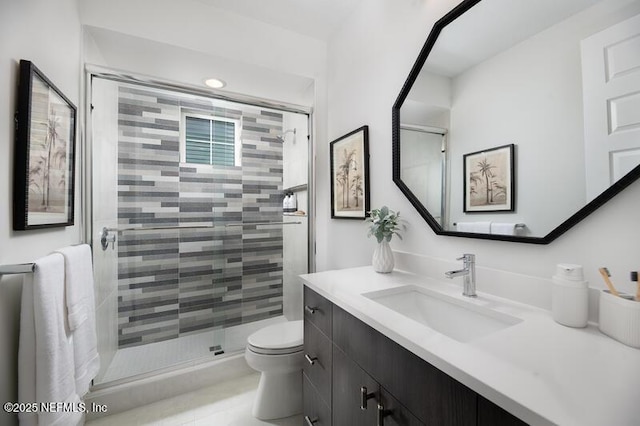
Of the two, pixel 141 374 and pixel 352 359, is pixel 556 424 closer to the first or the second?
pixel 352 359

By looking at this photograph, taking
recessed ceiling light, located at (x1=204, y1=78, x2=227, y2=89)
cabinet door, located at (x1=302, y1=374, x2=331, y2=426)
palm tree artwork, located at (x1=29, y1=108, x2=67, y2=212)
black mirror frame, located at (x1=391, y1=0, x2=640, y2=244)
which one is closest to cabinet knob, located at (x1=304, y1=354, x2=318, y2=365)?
cabinet door, located at (x1=302, y1=374, x2=331, y2=426)

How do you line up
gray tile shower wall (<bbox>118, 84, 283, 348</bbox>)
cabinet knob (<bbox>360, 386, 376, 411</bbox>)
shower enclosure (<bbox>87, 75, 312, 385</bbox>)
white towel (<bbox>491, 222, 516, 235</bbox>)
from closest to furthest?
1. cabinet knob (<bbox>360, 386, 376, 411</bbox>)
2. white towel (<bbox>491, 222, 516, 235</bbox>)
3. shower enclosure (<bbox>87, 75, 312, 385</bbox>)
4. gray tile shower wall (<bbox>118, 84, 283, 348</bbox>)

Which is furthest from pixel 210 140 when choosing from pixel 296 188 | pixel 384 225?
pixel 384 225

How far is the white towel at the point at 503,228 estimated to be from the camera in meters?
0.93

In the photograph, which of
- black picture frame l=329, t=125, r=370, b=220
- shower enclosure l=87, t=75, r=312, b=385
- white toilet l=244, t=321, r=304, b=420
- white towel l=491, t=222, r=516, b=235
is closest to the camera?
white towel l=491, t=222, r=516, b=235

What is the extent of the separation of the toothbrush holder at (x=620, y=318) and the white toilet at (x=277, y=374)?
4.25 ft

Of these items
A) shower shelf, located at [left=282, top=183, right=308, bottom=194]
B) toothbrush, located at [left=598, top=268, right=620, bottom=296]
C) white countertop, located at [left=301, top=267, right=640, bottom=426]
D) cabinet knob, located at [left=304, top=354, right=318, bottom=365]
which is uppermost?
shower shelf, located at [left=282, top=183, right=308, bottom=194]

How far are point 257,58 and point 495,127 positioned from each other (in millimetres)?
1659

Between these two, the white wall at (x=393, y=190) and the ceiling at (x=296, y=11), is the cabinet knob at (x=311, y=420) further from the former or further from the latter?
the ceiling at (x=296, y=11)

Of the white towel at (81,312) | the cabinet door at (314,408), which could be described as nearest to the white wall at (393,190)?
the cabinet door at (314,408)

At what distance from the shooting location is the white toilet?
148 centimetres

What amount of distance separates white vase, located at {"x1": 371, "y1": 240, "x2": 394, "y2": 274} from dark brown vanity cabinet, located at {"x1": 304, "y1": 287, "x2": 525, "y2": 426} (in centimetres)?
38

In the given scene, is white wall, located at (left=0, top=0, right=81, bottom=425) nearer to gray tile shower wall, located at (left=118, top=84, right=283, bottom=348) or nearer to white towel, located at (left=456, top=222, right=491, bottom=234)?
gray tile shower wall, located at (left=118, top=84, right=283, bottom=348)

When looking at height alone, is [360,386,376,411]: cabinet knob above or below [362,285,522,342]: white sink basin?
below
